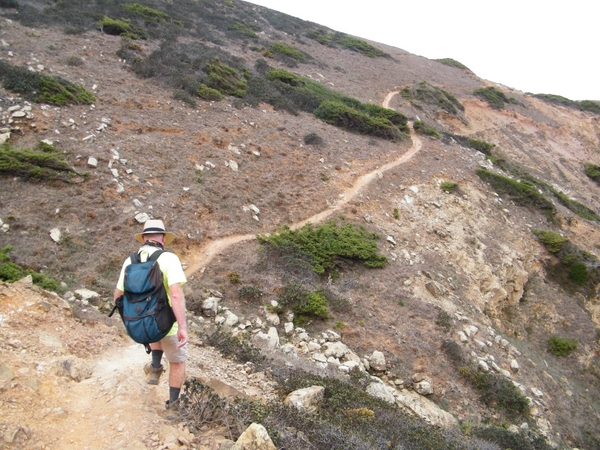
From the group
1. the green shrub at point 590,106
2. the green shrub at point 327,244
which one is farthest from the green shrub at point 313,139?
the green shrub at point 590,106

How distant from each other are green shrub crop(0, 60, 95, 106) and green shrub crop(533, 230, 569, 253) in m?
21.7

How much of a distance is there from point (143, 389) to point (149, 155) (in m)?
11.1

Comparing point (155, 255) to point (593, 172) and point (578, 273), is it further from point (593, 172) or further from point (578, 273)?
point (593, 172)

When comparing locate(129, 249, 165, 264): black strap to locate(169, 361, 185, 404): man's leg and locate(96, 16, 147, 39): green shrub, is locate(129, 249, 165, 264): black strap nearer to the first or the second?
locate(169, 361, 185, 404): man's leg

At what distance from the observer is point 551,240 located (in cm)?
2022

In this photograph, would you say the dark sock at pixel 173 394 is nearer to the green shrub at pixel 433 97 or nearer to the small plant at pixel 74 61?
the small plant at pixel 74 61

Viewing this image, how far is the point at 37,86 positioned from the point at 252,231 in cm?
938

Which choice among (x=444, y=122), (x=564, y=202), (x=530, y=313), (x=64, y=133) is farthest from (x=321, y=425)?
(x=444, y=122)

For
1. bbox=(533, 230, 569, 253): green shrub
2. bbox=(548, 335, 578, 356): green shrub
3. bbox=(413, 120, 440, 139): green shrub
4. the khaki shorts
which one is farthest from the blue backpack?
bbox=(413, 120, 440, 139): green shrub

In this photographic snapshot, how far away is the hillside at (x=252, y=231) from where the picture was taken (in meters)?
6.28

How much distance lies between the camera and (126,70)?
19.1 m

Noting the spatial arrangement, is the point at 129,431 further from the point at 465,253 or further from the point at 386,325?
the point at 465,253

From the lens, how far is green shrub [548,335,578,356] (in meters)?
16.3

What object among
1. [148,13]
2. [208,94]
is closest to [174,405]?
[208,94]
